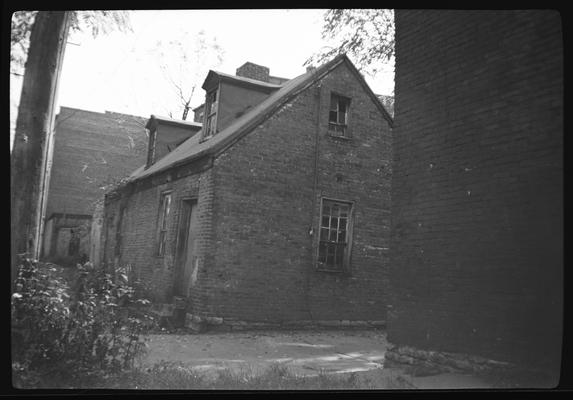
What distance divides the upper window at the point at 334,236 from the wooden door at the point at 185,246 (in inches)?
120

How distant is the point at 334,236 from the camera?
11.1m

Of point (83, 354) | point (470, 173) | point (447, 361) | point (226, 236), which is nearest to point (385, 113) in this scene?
point (226, 236)

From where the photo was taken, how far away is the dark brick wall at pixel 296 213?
9734 millimetres

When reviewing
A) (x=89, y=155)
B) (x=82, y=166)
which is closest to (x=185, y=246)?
(x=89, y=155)

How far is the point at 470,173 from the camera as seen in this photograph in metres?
5.30

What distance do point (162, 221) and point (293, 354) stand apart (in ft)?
21.5

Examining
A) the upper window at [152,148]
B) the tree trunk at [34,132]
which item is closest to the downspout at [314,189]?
the upper window at [152,148]

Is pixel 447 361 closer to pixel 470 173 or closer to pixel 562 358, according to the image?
pixel 562 358

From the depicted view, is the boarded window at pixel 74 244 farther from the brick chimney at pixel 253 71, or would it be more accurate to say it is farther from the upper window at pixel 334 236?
the upper window at pixel 334 236

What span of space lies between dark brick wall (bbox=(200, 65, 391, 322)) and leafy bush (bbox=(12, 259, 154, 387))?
185 inches

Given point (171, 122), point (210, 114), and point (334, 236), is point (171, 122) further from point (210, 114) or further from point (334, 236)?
point (334, 236)

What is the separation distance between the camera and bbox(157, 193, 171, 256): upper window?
1234 centimetres

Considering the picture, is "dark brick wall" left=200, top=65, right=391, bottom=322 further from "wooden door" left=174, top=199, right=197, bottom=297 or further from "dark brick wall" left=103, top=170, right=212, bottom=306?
"wooden door" left=174, top=199, right=197, bottom=297

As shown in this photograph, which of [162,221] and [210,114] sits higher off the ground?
[210,114]
